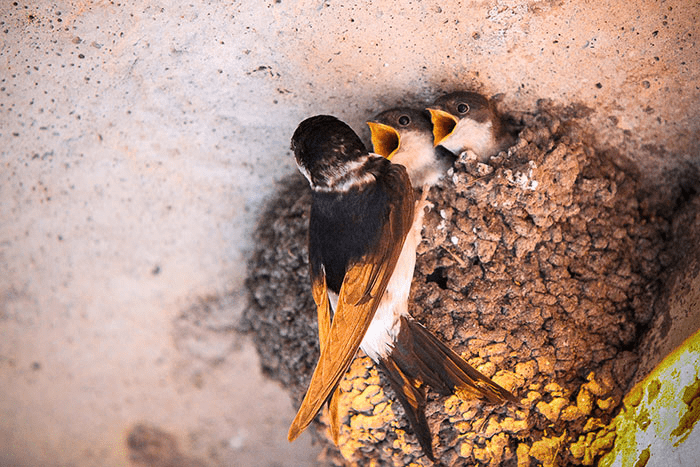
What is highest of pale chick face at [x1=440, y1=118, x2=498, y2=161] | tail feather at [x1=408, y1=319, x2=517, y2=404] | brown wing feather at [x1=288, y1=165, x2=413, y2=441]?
pale chick face at [x1=440, y1=118, x2=498, y2=161]

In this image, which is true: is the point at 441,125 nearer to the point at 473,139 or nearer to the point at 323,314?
the point at 473,139

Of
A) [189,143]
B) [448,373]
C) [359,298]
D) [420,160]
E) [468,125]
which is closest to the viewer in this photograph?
[359,298]

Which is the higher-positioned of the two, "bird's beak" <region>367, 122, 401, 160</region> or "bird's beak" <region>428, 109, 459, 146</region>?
"bird's beak" <region>428, 109, 459, 146</region>

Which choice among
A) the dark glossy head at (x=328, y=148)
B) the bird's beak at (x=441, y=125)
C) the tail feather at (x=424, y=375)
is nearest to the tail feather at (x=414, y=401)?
the tail feather at (x=424, y=375)

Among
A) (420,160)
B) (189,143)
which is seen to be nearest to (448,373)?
(420,160)

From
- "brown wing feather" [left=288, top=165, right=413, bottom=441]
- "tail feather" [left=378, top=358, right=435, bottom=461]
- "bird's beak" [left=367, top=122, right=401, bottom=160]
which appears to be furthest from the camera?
"bird's beak" [left=367, top=122, right=401, bottom=160]

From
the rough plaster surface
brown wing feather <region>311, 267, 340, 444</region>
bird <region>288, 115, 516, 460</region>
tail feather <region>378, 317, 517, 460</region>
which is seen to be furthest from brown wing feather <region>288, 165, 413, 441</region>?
the rough plaster surface

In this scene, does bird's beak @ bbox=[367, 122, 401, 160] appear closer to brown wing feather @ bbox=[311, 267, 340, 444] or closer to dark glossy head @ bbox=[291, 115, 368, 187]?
dark glossy head @ bbox=[291, 115, 368, 187]
